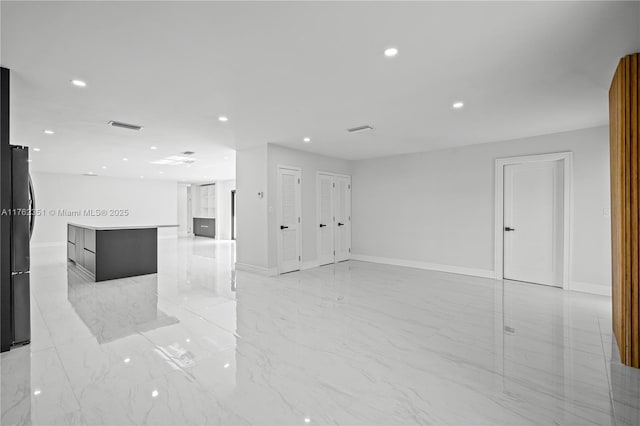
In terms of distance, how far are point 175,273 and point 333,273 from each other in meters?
3.29

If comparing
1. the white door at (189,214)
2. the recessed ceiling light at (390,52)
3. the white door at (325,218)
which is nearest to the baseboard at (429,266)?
the white door at (325,218)

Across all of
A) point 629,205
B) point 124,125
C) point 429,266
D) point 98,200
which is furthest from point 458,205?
point 98,200

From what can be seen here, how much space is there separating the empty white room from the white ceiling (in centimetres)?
3

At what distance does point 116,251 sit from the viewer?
19.1ft

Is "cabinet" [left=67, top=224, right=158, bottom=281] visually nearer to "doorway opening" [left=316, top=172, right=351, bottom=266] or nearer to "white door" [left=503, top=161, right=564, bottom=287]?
"doorway opening" [left=316, top=172, right=351, bottom=266]

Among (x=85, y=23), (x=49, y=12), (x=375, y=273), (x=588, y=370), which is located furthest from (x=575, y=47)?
(x=375, y=273)

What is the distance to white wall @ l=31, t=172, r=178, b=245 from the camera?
10.6 metres

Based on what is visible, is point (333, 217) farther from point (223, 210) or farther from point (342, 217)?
point (223, 210)

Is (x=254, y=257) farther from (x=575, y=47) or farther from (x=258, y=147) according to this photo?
(x=575, y=47)

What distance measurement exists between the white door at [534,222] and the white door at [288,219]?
13.4ft

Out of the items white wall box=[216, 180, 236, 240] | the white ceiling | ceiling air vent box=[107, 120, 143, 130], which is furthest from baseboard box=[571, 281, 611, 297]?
white wall box=[216, 180, 236, 240]

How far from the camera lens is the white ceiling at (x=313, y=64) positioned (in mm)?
2109

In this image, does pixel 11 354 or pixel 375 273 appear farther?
pixel 375 273

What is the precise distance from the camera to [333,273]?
645cm
